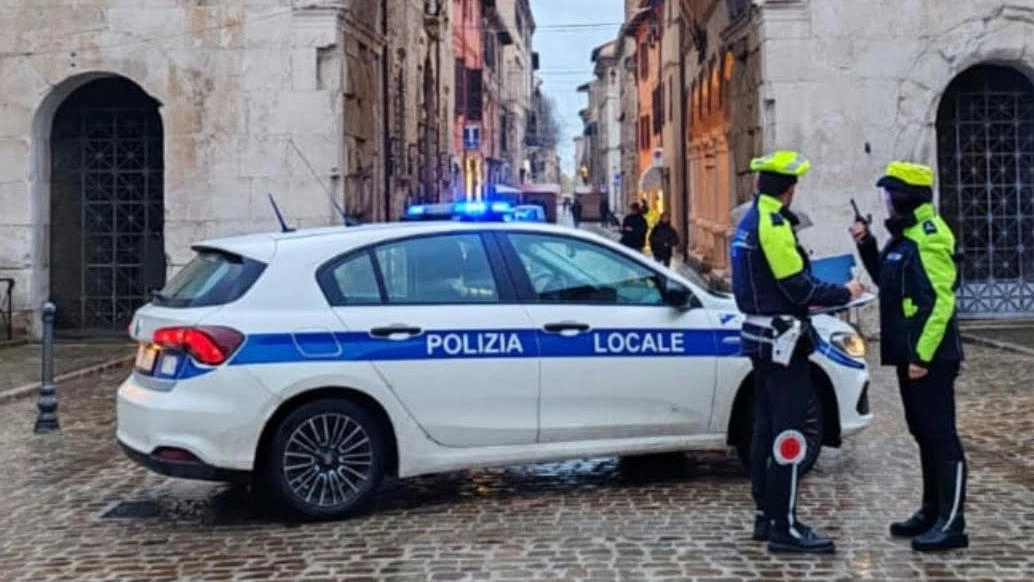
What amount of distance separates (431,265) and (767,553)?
98.6 inches

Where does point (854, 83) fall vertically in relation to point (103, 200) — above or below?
above

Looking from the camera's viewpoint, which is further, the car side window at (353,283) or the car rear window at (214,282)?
the car side window at (353,283)

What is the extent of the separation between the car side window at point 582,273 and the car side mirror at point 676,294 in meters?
0.04

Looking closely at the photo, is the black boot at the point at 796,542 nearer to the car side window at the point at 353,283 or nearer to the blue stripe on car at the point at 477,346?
the blue stripe on car at the point at 477,346

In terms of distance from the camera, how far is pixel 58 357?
51.6ft

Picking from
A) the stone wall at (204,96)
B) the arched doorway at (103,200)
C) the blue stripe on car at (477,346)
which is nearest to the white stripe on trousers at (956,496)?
the blue stripe on car at (477,346)

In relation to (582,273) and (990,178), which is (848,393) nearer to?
(582,273)

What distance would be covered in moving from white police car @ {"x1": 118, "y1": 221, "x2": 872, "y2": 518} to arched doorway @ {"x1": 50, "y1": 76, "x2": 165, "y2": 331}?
10.9 meters

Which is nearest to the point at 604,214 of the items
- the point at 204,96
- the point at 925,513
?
the point at 204,96

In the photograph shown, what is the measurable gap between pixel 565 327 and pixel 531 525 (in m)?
1.15

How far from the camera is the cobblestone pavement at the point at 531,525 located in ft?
20.4

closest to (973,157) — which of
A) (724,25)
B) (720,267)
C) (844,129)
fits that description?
(844,129)

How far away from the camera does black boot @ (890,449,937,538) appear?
6.58 metres

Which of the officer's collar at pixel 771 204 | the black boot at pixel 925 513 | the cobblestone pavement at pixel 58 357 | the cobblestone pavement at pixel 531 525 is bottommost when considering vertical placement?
the cobblestone pavement at pixel 531 525
